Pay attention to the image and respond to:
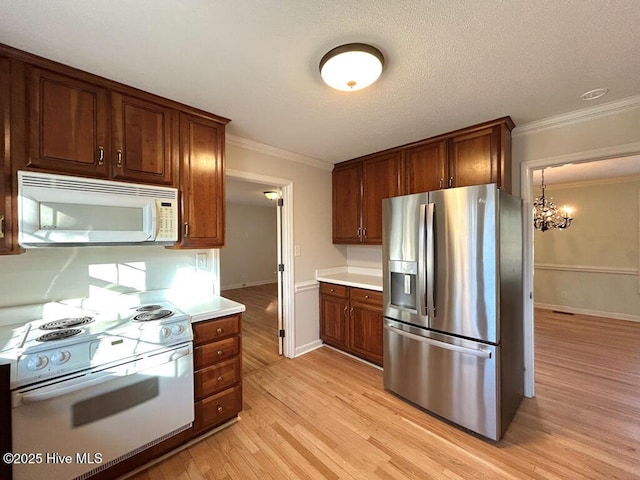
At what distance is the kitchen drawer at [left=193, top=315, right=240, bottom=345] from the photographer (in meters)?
1.83

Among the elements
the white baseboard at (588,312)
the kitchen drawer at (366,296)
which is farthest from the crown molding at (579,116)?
the white baseboard at (588,312)

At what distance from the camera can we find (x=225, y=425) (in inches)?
78.9

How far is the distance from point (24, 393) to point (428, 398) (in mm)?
2499

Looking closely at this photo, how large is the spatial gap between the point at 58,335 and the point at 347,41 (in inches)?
85.4

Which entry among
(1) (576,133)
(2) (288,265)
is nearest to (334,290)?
(2) (288,265)

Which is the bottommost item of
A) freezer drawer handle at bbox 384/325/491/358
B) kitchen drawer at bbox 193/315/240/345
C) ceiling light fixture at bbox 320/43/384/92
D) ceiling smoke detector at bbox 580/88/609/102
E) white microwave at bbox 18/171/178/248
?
freezer drawer handle at bbox 384/325/491/358

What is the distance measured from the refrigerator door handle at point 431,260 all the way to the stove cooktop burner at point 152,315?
1.90 meters

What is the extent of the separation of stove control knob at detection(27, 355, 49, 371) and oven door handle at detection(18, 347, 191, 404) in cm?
11

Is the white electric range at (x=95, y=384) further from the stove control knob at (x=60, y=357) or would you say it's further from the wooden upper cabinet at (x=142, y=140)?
the wooden upper cabinet at (x=142, y=140)

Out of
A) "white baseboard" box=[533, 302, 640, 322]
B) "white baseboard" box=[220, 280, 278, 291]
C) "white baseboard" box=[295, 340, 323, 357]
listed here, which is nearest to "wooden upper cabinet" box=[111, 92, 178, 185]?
"white baseboard" box=[295, 340, 323, 357]

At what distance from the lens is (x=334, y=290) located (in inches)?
130

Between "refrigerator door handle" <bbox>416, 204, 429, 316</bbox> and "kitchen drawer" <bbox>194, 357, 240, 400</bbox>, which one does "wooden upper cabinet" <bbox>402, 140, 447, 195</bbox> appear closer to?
"refrigerator door handle" <bbox>416, 204, 429, 316</bbox>

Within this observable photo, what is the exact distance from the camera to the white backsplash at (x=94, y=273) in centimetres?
165

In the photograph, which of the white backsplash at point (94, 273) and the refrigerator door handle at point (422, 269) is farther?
the refrigerator door handle at point (422, 269)
